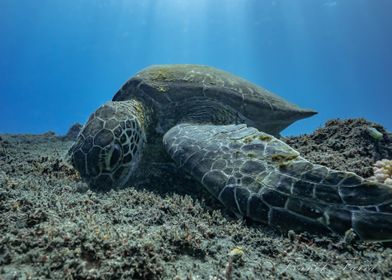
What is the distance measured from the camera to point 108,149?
12.2ft

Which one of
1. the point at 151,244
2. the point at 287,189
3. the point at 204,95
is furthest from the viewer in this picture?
the point at 204,95

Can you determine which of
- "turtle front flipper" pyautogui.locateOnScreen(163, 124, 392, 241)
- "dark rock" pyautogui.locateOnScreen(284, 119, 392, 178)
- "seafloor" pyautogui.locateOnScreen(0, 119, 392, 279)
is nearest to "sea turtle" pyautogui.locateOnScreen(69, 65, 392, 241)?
"turtle front flipper" pyautogui.locateOnScreen(163, 124, 392, 241)

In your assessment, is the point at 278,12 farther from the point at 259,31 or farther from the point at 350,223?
the point at 350,223

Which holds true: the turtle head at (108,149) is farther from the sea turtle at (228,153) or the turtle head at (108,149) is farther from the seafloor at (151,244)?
the seafloor at (151,244)

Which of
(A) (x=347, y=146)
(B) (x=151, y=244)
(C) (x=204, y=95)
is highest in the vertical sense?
(C) (x=204, y=95)

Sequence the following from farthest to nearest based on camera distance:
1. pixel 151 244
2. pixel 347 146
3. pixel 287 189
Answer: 1. pixel 347 146
2. pixel 287 189
3. pixel 151 244

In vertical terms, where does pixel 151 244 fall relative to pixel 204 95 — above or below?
below

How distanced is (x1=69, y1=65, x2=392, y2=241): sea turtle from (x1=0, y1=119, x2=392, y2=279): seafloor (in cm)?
17

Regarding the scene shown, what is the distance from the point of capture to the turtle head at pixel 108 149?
11.9 ft

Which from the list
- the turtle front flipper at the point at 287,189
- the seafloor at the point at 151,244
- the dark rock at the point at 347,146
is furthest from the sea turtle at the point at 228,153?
the dark rock at the point at 347,146

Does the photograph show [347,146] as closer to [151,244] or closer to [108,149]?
[108,149]

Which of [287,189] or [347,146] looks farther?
[347,146]

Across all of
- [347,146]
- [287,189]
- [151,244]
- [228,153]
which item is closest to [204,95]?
[228,153]

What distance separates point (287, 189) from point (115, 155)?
2.25 metres
